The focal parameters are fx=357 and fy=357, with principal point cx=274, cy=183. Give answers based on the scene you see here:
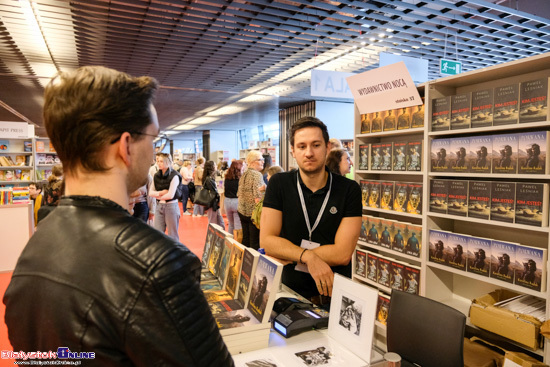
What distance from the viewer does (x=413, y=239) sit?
3252 mm

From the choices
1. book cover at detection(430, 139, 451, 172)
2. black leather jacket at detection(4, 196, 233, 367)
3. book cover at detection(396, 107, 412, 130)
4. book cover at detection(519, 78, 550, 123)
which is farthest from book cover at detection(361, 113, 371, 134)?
black leather jacket at detection(4, 196, 233, 367)

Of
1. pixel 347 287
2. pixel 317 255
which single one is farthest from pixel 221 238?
pixel 347 287

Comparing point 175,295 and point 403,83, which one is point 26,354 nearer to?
point 175,295

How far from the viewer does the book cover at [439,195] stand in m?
2.97

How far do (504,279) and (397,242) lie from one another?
3.26 ft

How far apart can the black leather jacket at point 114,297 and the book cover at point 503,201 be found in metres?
2.52

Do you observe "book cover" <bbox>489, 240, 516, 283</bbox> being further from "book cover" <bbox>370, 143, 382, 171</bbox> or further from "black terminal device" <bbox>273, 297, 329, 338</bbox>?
"black terminal device" <bbox>273, 297, 329, 338</bbox>

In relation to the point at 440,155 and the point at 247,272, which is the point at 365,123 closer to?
the point at 440,155

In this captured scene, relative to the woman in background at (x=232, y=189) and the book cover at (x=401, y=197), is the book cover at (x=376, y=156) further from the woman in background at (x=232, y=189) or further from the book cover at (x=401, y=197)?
the woman in background at (x=232, y=189)

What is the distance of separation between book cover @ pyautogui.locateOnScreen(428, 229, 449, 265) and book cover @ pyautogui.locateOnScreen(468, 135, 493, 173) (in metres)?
0.60

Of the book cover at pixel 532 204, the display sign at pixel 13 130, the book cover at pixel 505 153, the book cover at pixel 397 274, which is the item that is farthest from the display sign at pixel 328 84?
the display sign at pixel 13 130

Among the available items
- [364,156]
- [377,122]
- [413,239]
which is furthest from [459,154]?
[364,156]

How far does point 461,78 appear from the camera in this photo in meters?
2.91

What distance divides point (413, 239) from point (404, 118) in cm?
112
